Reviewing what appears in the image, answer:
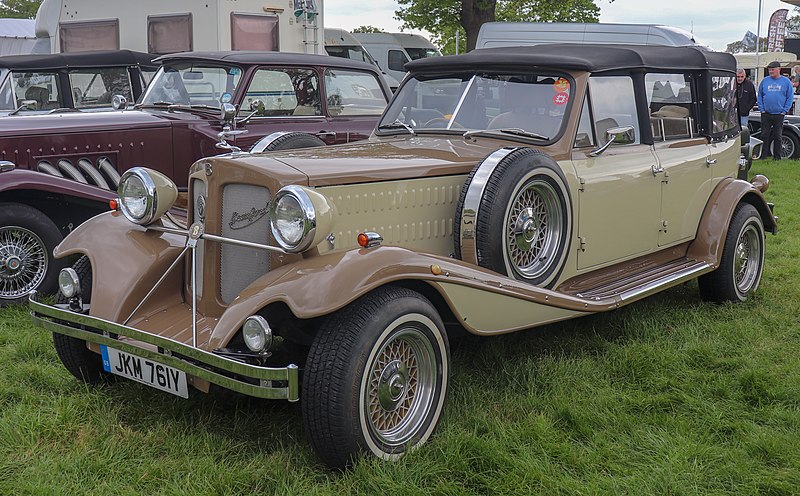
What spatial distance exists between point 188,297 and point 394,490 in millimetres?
1554

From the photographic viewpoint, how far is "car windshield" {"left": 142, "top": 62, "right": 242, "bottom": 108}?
754cm

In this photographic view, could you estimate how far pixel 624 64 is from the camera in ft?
17.0

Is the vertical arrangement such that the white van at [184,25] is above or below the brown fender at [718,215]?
above

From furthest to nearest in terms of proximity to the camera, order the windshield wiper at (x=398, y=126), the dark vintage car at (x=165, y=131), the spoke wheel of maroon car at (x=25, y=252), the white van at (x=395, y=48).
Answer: the white van at (x=395, y=48)
the dark vintage car at (x=165, y=131)
the spoke wheel of maroon car at (x=25, y=252)
the windshield wiper at (x=398, y=126)

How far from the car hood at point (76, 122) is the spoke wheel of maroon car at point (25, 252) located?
3.69 ft

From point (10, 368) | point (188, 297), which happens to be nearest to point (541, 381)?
point (188, 297)

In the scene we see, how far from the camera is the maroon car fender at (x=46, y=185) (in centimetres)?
568

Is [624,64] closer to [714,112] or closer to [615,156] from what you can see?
[615,156]

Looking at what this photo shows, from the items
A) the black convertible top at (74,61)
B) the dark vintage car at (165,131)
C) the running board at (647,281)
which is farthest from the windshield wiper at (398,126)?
the black convertible top at (74,61)

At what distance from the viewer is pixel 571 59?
4.82 meters

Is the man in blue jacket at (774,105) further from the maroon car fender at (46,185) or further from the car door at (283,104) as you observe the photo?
the maroon car fender at (46,185)

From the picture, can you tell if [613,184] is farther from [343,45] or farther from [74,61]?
[343,45]

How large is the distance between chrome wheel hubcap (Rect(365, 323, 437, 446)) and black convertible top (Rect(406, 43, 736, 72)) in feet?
7.05

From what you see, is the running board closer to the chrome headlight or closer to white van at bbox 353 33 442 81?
the chrome headlight
